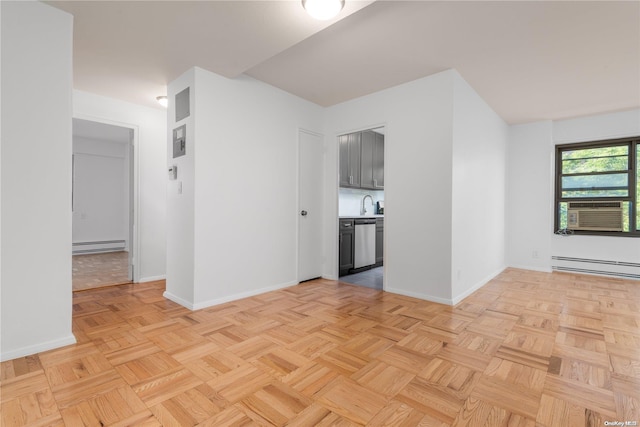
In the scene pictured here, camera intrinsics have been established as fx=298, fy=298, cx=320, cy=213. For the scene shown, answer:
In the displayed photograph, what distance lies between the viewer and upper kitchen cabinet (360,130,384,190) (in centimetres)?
504

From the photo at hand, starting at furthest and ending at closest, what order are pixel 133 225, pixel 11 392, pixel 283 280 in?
pixel 133 225, pixel 283 280, pixel 11 392

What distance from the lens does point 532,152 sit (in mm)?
5055

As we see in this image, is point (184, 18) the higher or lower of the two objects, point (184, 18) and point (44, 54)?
the higher

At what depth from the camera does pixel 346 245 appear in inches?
174

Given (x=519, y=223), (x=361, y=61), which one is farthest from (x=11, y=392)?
(x=519, y=223)

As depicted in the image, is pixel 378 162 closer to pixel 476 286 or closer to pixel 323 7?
pixel 476 286

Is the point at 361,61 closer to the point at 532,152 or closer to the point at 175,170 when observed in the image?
the point at 175,170

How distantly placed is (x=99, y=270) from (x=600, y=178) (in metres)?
8.06

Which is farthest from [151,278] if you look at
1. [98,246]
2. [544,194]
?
[544,194]

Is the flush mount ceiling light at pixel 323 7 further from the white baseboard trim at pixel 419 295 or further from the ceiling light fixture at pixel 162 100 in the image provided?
the white baseboard trim at pixel 419 295

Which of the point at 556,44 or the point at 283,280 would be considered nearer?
the point at 556,44

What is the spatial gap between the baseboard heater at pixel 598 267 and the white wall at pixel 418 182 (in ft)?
10.5

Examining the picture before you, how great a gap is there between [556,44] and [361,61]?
170cm

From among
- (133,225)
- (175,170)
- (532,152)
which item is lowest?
(133,225)
